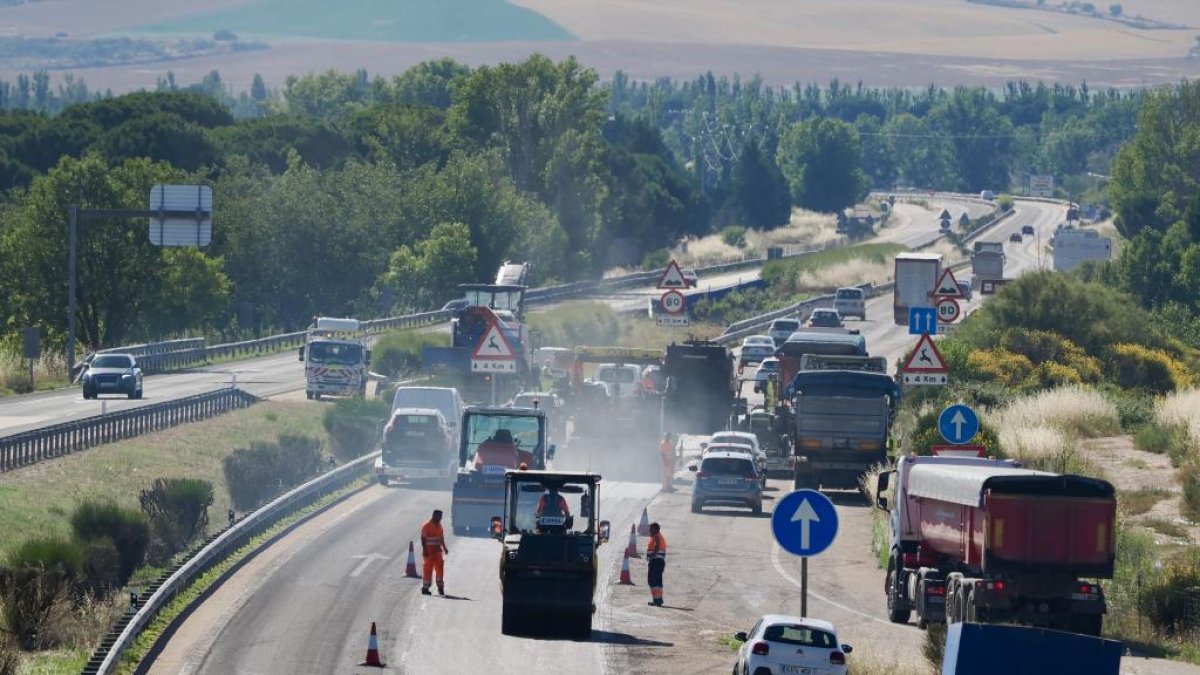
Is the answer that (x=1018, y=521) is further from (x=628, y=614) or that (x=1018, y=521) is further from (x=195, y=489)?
(x=195, y=489)

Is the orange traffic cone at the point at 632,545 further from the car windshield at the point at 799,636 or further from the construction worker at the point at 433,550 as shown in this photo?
the car windshield at the point at 799,636

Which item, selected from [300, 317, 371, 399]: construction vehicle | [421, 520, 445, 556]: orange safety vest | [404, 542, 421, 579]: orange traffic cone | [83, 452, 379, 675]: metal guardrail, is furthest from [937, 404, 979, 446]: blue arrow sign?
[300, 317, 371, 399]: construction vehicle

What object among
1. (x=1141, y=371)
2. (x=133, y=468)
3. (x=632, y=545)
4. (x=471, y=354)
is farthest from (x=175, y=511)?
(x=1141, y=371)

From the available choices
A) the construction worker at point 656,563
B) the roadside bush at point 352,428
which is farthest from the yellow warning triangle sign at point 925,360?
the roadside bush at point 352,428

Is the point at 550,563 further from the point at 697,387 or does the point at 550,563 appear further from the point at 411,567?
the point at 697,387

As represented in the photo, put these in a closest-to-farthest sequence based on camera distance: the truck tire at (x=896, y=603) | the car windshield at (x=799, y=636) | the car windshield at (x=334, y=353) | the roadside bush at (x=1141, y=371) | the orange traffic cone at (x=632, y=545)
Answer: the car windshield at (x=799, y=636) → the truck tire at (x=896, y=603) → the orange traffic cone at (x=632, y=545) → the car windshield at (x=334, y=353) → the roadside bush at (x=1141, y=371)

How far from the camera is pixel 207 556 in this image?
107 ft

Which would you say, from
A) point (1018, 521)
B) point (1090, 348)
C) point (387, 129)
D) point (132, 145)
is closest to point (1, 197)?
point (132, 145)

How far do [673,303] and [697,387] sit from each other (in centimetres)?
401

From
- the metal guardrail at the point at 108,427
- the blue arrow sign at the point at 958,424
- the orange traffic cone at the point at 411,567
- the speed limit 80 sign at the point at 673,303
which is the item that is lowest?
the orange traffic cone at the point at 411,567

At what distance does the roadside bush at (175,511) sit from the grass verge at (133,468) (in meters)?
1.09

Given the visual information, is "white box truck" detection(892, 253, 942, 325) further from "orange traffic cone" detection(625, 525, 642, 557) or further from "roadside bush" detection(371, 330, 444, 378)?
"orange traffic cone" detection(625, 525, 642, 557)

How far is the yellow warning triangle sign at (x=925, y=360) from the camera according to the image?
36.5 meters

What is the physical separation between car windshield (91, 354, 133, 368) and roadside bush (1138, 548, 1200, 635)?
3959 centimetres
